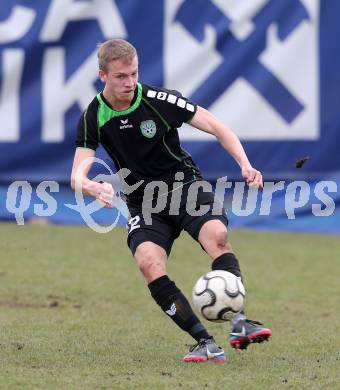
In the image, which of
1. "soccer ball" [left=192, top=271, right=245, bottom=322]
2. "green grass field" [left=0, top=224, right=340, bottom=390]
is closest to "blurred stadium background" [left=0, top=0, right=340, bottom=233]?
"green grass field" [left=0, top=224, right=340, bottom=390]

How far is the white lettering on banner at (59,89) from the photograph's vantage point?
13141mm

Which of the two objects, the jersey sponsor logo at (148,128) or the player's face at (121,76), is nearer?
the player's face at (121,76)

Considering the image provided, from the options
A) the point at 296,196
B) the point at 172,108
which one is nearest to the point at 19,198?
the point at 296,196

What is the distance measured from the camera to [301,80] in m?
12.7

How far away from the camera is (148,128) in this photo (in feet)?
20.2

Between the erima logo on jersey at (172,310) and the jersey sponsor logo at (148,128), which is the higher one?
the jersey sponsor logo at (148,128)

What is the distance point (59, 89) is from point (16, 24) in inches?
41.9

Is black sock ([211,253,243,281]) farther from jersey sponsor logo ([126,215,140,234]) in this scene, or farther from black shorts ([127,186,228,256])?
jersey sponsor logo ([126,215,140,234])

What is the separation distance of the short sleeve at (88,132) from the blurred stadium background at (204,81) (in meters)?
6.73

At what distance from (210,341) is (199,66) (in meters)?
7.59

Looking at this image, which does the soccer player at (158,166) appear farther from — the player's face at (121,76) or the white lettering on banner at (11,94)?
the white lettering on banner at (11,94)

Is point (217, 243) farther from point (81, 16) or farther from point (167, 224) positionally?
point (81, 16)

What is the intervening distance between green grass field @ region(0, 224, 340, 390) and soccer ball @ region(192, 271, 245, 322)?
12.5 inches

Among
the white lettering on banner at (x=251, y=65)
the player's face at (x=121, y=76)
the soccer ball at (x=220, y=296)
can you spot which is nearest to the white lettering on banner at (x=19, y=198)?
the white lettering on banner at (x=251, y=65)
